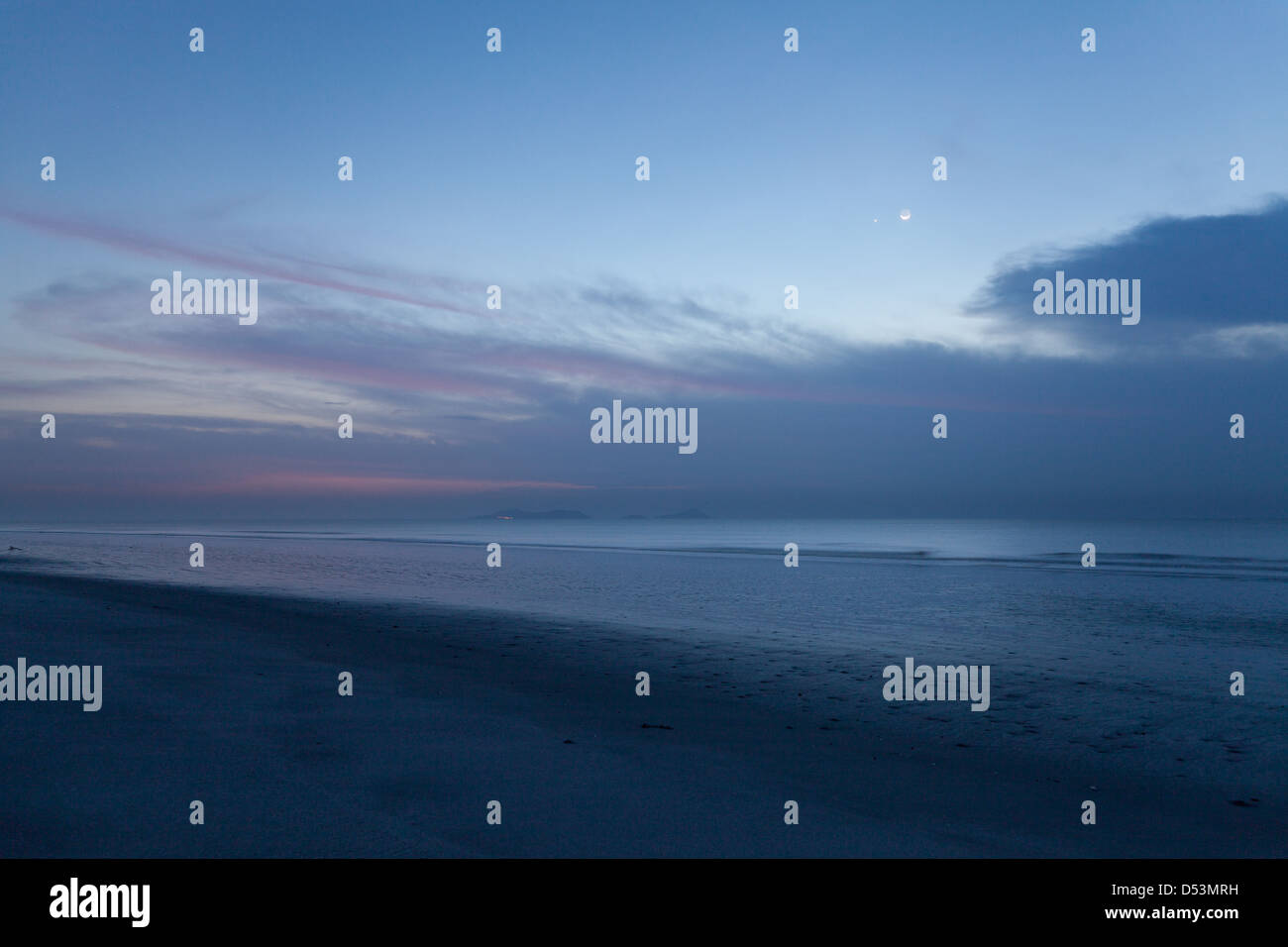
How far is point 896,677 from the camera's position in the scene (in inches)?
578

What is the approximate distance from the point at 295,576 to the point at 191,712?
30.4 metres

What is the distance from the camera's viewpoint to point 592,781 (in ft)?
26.2

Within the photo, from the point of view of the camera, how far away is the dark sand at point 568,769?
6.52 meters

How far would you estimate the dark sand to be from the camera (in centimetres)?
652

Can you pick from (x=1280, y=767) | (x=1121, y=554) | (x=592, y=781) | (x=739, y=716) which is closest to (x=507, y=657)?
(x=739, y=716)

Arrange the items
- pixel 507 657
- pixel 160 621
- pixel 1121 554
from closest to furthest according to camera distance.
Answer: pixel 507 657 < pixel 160 621 < pixel 1121 554

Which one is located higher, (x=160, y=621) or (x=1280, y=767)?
(x=160, y=621)

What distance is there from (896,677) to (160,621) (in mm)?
17540

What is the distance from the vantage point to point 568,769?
8430 millimetres

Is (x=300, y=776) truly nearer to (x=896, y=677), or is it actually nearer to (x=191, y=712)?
(x=191, y=712)

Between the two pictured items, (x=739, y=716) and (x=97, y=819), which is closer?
(x=97, y=819)
